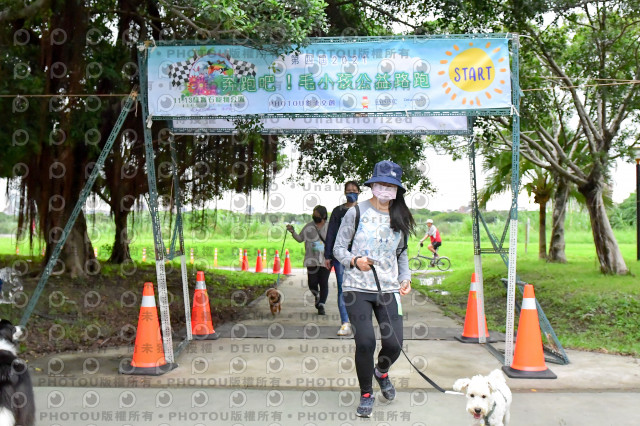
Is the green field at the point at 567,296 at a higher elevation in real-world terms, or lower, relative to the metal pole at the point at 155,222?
lower

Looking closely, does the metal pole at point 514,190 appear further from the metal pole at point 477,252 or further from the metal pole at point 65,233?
the metal pole at point 65,233

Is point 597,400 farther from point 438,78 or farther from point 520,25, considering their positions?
point 520,25

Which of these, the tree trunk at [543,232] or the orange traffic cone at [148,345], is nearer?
the orange traffic cone at [148,345]

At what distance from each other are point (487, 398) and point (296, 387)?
2.18 m

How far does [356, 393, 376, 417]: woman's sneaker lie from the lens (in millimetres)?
4645

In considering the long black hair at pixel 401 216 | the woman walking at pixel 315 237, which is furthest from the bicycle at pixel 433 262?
the long black hair at pixel 401 216

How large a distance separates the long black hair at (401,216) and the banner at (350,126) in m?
2.95

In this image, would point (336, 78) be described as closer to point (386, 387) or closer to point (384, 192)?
point (384, 192)

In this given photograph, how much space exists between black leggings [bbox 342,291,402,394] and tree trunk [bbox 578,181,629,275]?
32.8 feet

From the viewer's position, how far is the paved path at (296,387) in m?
4.74

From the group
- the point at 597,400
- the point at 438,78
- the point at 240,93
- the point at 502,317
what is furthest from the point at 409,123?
the point at 502,317

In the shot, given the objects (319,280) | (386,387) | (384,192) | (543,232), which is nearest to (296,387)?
(386,387)

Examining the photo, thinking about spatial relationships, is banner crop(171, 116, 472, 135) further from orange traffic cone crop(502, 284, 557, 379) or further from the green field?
the green field

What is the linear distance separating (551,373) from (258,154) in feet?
28.2
